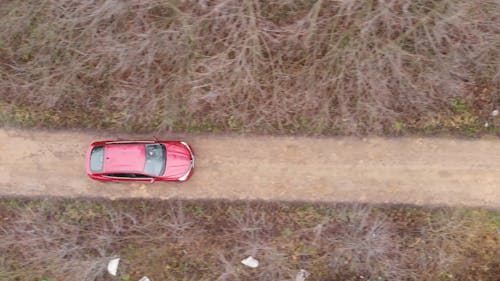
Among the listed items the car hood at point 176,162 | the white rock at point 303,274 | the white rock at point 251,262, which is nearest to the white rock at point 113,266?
the car hood at point 176,162

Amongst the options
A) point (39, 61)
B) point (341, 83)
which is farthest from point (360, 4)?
point (39, 61)

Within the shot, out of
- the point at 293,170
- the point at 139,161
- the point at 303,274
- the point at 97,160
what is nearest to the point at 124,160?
the point at 139,161

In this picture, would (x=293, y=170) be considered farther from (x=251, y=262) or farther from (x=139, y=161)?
(x=139, y=161)

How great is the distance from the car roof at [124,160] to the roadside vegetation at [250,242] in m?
0.94

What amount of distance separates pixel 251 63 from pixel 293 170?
254 centimetres

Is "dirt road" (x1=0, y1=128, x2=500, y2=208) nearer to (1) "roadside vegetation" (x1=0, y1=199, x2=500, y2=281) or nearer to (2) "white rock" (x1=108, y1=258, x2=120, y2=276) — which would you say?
(1) "roadside vegetation" (x1=0, y1=199, x2=500, y2=281)

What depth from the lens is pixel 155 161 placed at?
12.1 meters

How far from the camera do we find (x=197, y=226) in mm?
12391

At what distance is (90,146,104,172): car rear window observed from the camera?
39.8 feet

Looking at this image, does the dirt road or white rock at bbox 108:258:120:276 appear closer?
white rock at bbox 108:258:120:276

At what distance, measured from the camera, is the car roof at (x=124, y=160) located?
12055 millimetres

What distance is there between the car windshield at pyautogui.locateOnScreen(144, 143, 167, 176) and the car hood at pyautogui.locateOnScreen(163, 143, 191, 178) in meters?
0.11

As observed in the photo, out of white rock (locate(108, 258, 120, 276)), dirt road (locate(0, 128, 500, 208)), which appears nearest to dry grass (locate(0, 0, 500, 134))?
dirt road (locate(0, 128, 500, 208))

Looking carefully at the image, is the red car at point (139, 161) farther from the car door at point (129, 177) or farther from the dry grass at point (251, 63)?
the dry grass at point (251, 63)
